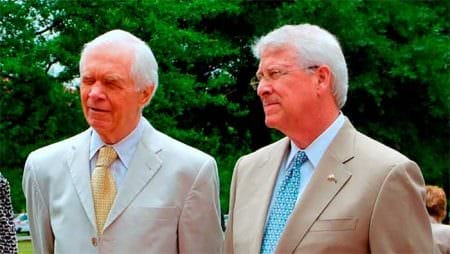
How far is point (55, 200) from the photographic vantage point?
315 cm

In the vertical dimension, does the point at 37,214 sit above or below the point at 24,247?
above


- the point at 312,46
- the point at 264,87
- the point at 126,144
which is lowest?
the point at 126,144

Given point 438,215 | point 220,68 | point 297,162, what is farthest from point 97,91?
point 220,68

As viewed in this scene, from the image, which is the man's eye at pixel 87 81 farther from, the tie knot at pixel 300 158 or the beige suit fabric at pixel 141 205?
the tie knot at pixel 300 158

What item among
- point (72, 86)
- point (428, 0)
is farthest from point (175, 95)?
point (428, 0)

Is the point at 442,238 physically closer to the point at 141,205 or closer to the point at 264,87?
the point at 141,205

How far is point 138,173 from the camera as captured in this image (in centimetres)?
311

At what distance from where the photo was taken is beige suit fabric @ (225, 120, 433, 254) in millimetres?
2582

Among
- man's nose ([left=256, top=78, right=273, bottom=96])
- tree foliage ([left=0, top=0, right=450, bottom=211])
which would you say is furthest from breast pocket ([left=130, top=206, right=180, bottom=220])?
tree foliage ([left=0, top=0, right=450, bottom=211])

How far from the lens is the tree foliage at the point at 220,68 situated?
34.6 feet

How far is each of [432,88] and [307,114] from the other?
1252 centimetres

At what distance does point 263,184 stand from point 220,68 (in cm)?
1070

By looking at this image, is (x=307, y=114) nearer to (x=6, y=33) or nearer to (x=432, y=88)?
(x=6, y=33)

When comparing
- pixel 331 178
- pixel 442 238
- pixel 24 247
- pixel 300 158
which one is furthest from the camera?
pixel 24 247
